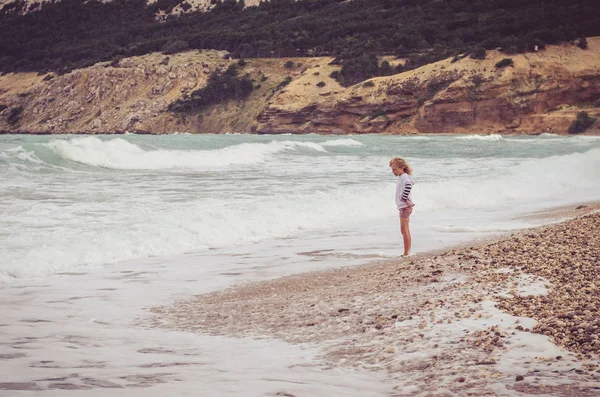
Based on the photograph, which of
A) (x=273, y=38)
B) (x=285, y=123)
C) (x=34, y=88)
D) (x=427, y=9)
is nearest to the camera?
(x=285, y=123)

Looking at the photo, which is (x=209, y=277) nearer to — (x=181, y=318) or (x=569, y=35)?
(x=181, y=318)

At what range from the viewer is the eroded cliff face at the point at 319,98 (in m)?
79.3

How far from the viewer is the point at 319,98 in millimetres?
92875

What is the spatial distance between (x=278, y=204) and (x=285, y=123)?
81.3 meters

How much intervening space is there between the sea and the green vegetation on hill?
69223 millimetres

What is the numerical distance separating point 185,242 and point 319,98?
8358cm

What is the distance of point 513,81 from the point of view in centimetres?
8019

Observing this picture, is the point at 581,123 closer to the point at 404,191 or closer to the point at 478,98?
the point at 478,98

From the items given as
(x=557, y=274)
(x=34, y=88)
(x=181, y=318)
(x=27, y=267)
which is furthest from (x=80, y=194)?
(x=34, y=88)

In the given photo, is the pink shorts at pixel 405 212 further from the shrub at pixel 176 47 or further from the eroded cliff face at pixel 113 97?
the shrub at pixel 176 47

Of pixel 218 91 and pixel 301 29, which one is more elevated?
pixel 301 29

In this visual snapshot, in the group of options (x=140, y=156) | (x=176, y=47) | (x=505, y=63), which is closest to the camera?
(x=140, y=156)

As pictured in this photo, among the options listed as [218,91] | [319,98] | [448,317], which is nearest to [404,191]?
[448,317]

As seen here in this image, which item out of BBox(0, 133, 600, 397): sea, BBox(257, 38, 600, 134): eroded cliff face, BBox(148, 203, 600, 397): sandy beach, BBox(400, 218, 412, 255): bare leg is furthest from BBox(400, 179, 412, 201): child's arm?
BBox(257, 38, 600, 134): eroded cliff face
